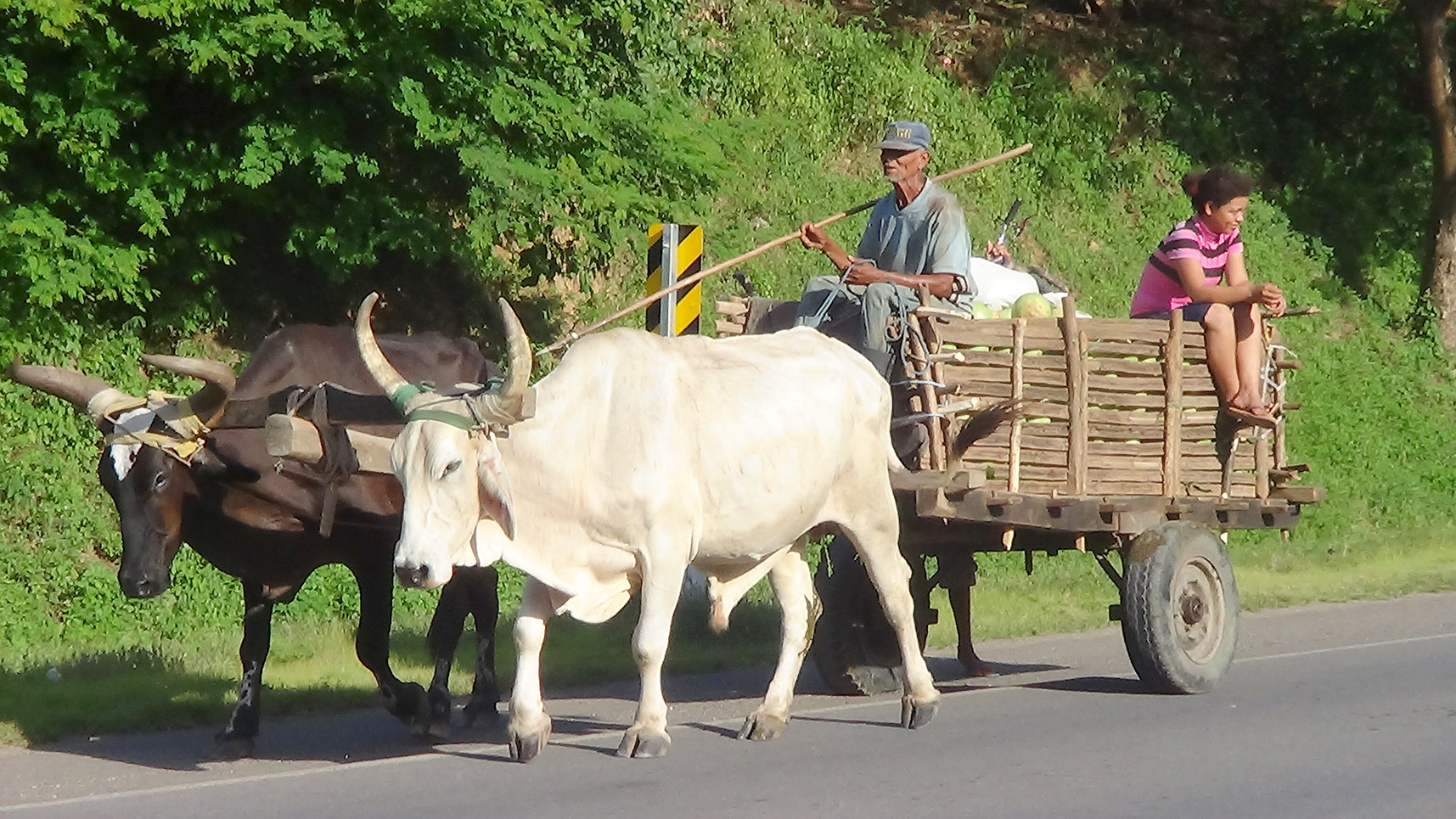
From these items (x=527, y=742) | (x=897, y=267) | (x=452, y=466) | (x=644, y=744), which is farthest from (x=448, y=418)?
(x=897, y=267)

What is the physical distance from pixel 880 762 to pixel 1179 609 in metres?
2.39

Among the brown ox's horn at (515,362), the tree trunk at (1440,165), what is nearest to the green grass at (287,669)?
the brown ox's horn at (515,362)

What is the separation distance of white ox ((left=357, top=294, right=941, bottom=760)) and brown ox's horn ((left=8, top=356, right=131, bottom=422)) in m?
1.43

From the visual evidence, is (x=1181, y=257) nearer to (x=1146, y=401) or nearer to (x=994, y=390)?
(x=1146, y=401)

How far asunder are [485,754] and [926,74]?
13.8 meters

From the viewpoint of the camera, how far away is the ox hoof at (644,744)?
7598 mm

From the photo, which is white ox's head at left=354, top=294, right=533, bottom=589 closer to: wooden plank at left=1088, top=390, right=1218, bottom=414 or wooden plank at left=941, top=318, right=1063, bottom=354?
wooden plank at left=941, top=318, right=1063, bottom=354

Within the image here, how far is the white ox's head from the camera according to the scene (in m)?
7.00

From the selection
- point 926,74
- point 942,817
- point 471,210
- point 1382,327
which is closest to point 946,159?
point 926,74

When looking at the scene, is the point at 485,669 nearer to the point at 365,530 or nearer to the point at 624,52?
the point at 365,530

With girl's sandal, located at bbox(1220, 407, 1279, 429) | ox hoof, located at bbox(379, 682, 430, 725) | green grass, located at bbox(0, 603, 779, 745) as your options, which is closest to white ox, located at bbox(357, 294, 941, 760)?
ox hoof, located at bbox(379, 682, 430, 725)

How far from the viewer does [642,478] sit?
24.6 ft

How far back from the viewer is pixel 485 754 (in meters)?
8.01

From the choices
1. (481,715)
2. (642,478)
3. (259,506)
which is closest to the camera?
(642,478)
